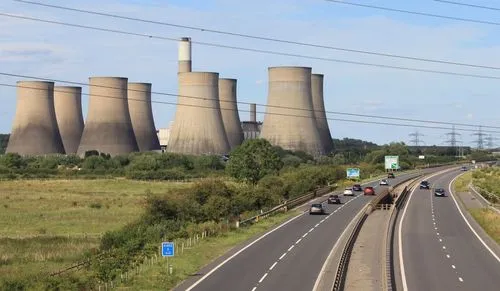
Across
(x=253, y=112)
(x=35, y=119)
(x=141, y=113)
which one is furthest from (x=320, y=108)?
(x=253, y=112)

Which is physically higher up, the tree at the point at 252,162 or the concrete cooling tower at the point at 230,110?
the concrete cooling tower at the point at 230,110

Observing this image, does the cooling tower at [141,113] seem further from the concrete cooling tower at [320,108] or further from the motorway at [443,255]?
the motorway at [443,255]

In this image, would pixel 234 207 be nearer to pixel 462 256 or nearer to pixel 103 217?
pixel 103 217

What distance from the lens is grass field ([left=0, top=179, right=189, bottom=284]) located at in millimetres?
30112

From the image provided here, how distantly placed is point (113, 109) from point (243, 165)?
98.6 feet

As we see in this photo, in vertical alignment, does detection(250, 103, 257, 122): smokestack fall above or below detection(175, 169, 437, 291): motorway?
above

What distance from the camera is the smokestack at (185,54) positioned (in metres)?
102

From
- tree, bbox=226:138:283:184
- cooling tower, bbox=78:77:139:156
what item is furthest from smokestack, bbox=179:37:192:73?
tree, bbox=226:138:283:184

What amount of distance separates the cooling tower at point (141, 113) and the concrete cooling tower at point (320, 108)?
2146cm

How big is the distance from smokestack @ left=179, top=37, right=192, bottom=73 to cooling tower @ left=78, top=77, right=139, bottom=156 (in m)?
10.1

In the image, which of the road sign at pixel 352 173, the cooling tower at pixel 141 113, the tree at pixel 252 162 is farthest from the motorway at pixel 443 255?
the cooling tower at pixel 141 113

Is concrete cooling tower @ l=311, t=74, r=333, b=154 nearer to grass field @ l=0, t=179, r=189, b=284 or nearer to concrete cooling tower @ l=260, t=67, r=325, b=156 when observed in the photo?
concrete cooling tower @ l=260, t=67, r=325, b=156

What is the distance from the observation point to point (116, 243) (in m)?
32.4

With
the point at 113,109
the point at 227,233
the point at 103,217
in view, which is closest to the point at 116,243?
the point at 227,233
